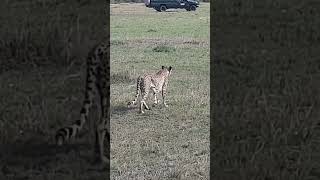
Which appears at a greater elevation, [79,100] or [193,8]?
[79,100]

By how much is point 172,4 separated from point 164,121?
24172 mm

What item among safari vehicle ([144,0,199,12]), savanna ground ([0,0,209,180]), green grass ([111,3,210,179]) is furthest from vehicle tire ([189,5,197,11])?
green grass ([111,3,210,179])

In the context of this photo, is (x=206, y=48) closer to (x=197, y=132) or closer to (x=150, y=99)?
(x=150, y=99)

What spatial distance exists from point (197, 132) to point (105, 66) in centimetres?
124

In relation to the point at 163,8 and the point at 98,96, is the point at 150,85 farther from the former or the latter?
the point at 163,8

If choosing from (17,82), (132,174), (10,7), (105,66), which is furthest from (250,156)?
(10,7)

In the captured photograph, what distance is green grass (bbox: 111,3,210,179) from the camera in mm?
5344

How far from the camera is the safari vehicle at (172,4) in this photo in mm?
30344

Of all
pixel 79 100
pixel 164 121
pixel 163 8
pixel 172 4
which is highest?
pixel 79 100

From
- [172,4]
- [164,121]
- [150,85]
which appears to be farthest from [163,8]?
[164,121]

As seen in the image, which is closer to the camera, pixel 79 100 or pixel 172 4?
pixel 79 100

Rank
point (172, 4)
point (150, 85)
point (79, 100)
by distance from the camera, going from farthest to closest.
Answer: point (172, 4) → point (150, 85) → point (79, 100)

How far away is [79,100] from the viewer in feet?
24.1

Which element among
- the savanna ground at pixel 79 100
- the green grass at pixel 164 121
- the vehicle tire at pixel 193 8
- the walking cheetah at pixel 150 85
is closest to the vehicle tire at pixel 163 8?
the vehicle tire at pixel 193 8
